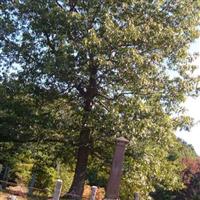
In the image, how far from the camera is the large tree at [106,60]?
20797mm

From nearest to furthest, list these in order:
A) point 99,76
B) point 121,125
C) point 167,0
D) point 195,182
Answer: point 121,125 → point 99,76 → point 167,0 → point 195,182

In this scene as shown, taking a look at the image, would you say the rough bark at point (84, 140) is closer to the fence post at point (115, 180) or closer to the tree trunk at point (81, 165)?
the tree trunk at point (81, 165)

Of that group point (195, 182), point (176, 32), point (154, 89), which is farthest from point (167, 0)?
point (195, 182)

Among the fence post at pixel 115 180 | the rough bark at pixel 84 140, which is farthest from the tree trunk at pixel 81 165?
the fence post at pixel 115 180

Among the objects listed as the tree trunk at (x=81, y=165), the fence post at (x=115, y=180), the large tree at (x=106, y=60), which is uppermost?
the large tree at (x=106, y=60)

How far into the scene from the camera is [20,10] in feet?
73.8

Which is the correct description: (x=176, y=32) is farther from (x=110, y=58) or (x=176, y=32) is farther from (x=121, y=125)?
(x=121, y=125)

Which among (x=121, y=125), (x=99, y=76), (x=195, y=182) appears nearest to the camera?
(x=121, y=125)

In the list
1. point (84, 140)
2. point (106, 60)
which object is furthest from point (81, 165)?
point (106, 60)

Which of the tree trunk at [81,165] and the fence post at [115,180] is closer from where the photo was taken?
the fence post at [115,180]

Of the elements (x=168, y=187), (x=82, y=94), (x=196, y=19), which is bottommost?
(x=168, y=187)

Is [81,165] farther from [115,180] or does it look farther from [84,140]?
[115,180]

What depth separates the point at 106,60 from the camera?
20797mm

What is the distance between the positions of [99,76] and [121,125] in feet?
8.44
